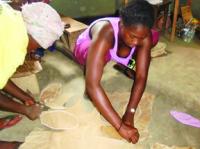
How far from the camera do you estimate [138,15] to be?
141 centimetres

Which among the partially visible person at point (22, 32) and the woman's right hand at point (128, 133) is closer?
the partially visible person at point (22, 32)

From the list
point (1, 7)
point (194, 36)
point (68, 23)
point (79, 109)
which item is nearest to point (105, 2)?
point (68, 23)

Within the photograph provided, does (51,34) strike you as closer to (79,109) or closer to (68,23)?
(79,109)

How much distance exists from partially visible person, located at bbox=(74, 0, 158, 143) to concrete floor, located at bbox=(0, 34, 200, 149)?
0.22 meters

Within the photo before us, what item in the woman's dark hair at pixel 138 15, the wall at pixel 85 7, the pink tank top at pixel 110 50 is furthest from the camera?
the wall at pixel 85 7

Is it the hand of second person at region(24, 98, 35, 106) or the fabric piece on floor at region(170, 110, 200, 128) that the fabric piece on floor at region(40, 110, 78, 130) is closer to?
the hand of second person at region(24, 98, 35, 106)

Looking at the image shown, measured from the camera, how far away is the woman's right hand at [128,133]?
1.57m

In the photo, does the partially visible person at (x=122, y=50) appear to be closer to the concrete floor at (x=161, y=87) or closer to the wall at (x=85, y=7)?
the concrete floor at (x=161, y=87)

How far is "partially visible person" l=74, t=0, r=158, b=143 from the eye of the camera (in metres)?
1.43

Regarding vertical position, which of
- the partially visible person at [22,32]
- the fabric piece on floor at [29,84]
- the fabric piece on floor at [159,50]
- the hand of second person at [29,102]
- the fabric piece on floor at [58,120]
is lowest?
the fabric piece on floor at [159,50]

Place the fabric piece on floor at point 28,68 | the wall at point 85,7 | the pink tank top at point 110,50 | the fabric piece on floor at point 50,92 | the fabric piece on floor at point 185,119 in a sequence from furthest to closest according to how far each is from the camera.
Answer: the wall at point 85,7, the fabric piece on floor at point 28,68, the fabric piece on floor at point 50,92, the fabric piece on floor at point 185,119, the pink tank top at point 110,50

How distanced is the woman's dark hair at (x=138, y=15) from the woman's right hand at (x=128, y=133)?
532 millimetres

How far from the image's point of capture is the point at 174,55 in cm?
268

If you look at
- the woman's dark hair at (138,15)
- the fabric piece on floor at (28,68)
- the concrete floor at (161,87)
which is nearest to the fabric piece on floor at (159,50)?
the concrete floor at (161,87)
